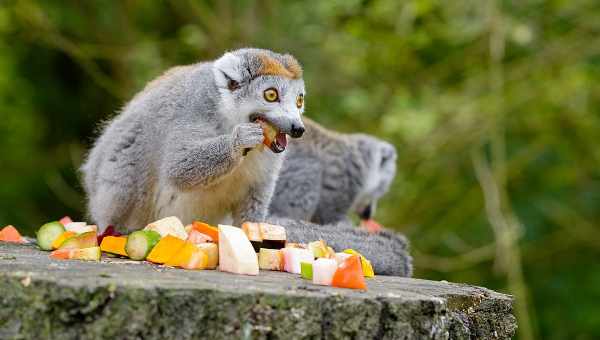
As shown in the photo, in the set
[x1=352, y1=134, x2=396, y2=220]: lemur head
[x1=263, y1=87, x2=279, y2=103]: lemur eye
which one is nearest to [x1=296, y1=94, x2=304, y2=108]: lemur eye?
[x1=263, y1=87, x2=279, y2=103]: lemur eye

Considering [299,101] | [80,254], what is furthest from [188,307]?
[299,101]

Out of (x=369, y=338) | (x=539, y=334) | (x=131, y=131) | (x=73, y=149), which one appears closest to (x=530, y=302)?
(x=539, y=334)

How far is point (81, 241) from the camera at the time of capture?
414cm

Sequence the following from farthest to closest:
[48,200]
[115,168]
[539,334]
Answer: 1. [48,200]
2. [539,334]
3. [115,168]

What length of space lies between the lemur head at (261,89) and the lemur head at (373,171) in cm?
347

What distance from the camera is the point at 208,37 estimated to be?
32.2ft

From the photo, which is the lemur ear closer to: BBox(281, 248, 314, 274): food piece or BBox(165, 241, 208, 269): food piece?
BBox(281, 248, 314, 274): food piece

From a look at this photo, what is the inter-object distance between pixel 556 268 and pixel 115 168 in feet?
26.0

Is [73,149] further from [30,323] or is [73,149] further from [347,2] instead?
[30,323]

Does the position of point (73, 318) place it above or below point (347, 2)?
below

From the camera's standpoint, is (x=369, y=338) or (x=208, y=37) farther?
(x=208, y=37)

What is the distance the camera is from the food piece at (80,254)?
3.76 m

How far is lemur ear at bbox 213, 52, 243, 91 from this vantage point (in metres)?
4.86

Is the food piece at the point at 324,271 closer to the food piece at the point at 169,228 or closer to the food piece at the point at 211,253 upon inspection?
the food piece at the point at 211,253
